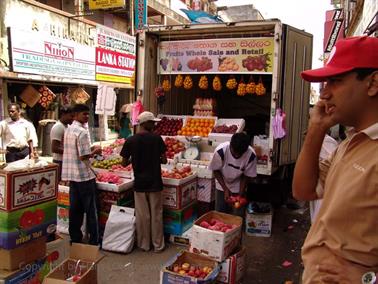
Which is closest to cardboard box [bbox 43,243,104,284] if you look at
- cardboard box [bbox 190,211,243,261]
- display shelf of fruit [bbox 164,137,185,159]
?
cardboard box [bbox 190,211,243,261]

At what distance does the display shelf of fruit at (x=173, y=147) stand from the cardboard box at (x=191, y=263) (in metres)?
3.03

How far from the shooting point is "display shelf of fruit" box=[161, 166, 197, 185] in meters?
5.61

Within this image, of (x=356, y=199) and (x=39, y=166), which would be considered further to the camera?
(x=39, y=166)

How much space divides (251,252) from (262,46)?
3.73m

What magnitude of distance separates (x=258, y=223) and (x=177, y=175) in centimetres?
160

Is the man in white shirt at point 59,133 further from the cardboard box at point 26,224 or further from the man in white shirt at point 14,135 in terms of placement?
the cardboard box at point 26,224

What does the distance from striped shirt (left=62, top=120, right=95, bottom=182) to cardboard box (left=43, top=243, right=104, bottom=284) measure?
1.20 meters

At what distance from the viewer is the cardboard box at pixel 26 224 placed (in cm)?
318

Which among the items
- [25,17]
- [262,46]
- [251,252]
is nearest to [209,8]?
[25,17]

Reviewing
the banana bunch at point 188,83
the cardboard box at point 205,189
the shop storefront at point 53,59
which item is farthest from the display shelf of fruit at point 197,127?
the shop storefront at point 53,59

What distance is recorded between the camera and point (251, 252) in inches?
211

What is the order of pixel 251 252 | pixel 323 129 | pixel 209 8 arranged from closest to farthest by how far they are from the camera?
pixel 323 129
pixel 251 252
pixel 209 8

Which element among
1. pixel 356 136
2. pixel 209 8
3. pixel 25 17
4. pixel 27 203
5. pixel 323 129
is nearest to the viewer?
pixel 356 136

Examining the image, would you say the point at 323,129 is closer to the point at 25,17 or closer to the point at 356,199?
the point at 356,199
